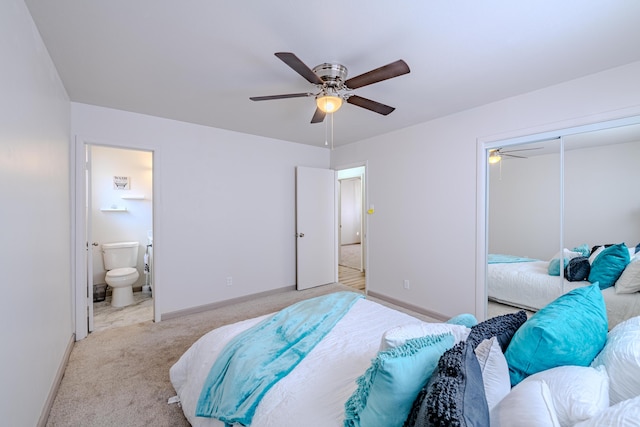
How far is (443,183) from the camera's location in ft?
10.5

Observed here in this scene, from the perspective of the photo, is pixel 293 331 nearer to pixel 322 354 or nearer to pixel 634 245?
pixel 322 354

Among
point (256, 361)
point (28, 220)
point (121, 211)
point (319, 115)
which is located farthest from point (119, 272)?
point (319, 115)

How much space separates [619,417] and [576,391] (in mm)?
168

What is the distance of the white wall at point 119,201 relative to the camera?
13.3 feet

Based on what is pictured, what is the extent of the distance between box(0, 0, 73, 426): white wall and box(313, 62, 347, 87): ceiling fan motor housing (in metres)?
1.64

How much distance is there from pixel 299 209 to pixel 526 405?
3776 millimetres

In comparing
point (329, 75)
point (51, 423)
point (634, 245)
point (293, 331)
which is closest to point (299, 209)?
point (329, 75)

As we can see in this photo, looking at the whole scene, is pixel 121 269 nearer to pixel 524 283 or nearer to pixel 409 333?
pixel 409 333

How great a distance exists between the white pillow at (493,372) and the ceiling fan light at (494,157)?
242 cm

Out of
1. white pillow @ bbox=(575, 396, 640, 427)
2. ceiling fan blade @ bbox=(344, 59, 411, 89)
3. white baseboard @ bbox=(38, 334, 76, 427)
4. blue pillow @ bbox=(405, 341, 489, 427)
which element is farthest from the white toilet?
white pillow @ bbox=(575, 396, 640, 427)

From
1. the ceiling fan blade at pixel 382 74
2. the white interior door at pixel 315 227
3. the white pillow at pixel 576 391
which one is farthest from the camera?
the white interior door at pixel 315 227

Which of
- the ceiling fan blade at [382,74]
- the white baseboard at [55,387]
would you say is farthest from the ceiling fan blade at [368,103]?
the white baseboard at [55,387]

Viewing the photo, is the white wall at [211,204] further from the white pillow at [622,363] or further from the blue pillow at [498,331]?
the white pillow at [622,363]

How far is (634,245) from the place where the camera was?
82.6 inches
